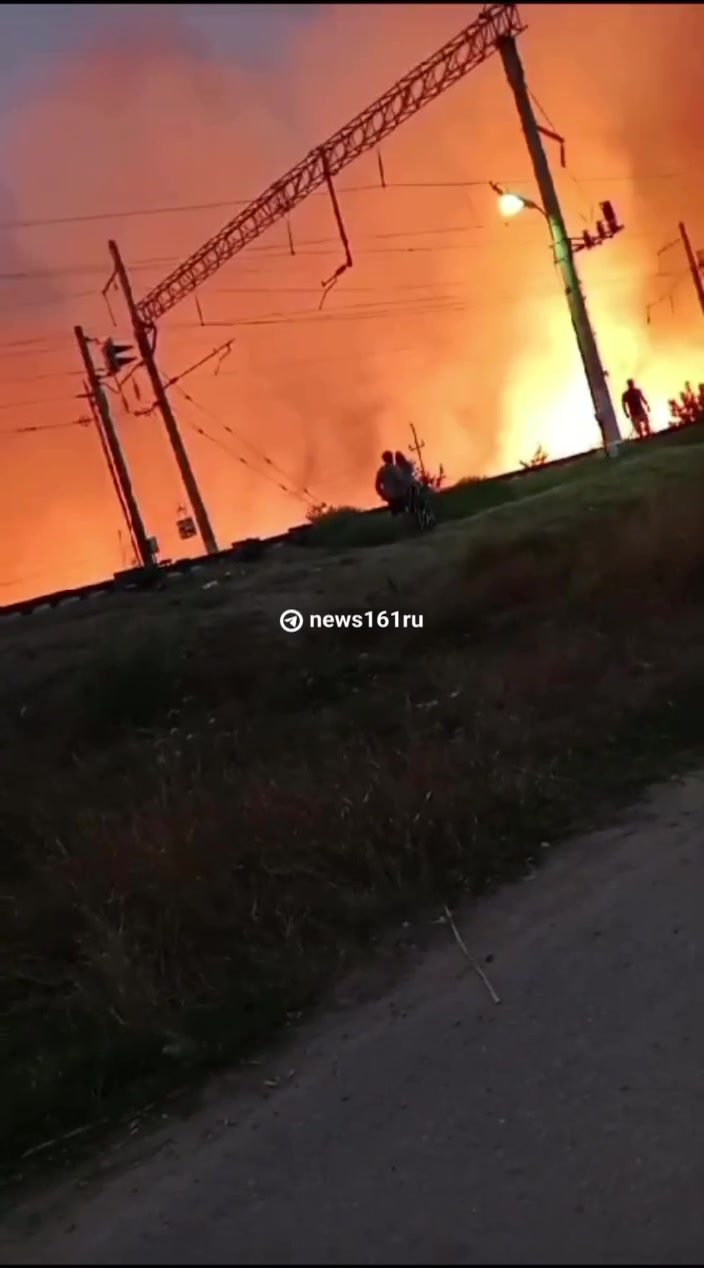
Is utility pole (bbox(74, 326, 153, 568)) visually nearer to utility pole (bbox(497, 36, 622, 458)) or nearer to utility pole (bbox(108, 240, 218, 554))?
utility pole (bbox(108, 240, 218, 554))

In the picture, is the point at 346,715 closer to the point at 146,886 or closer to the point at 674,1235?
the point at 146,886

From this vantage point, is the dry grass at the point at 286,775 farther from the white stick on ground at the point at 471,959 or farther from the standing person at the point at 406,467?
the standing person at the point at 406,467

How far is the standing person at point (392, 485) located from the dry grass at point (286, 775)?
215 inches

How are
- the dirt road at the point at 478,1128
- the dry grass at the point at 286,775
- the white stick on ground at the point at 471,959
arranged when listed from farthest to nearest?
the dry grass at the point at 286,775
the white stick on ground at the point at 471,959
the dirt road at the point at 478,1128

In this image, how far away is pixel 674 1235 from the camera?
249cm

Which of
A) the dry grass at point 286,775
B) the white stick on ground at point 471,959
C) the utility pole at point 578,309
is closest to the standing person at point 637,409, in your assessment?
the utility pole at point 578,309

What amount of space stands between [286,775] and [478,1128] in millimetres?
3825

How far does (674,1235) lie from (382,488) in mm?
16630

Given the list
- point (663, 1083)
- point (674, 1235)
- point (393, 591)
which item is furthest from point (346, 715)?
point (674, 1235)

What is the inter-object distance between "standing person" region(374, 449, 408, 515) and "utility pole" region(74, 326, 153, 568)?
34.8 feet

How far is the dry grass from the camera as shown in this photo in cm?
461

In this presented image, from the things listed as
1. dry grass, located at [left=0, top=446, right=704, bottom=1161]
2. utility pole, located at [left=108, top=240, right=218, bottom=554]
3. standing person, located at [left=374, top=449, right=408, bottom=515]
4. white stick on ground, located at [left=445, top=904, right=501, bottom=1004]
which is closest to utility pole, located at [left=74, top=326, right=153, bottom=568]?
utility pole, located at [left=108, top=240, right=218, bottom=554]

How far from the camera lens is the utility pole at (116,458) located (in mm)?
29406

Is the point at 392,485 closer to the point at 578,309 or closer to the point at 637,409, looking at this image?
the point at 578,309
